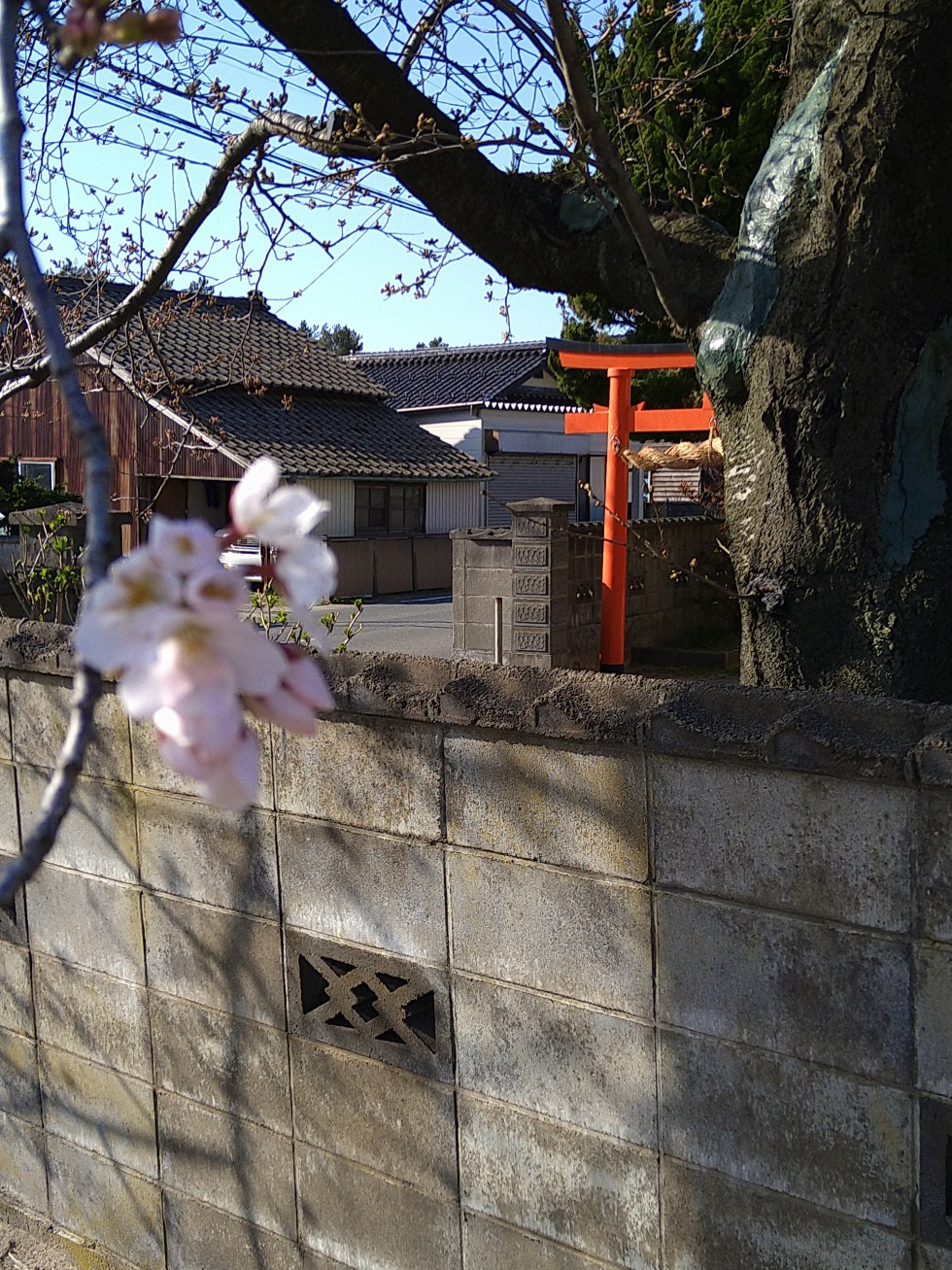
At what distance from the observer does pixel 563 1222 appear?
299 centimetres

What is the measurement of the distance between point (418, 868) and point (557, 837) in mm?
451

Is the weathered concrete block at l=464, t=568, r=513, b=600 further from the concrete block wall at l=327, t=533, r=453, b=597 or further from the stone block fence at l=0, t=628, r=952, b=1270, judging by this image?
the concrete block wall at l=327, t=533, r=453, b=597

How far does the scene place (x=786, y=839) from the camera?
252cm

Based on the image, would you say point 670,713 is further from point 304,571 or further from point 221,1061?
point 221,1061

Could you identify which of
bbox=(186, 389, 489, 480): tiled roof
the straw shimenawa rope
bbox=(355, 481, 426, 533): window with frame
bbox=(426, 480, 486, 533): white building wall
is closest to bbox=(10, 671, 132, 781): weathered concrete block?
the straw shimenawa rope

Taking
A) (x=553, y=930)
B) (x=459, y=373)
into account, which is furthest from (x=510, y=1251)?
(x=459, y=373)

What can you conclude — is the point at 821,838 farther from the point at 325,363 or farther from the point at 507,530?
the point at 325,363

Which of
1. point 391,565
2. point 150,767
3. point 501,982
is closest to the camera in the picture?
point 501,982

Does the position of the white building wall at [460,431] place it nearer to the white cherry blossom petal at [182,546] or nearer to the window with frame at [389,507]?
the window with frame at [389,507]

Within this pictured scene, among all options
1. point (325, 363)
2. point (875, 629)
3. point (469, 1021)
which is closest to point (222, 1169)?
point (469, 1021)

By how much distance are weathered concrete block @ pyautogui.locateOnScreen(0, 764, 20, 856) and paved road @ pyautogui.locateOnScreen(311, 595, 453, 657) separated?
23.7ft

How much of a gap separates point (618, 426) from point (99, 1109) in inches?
320

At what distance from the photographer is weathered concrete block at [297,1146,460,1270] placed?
321 centimetres

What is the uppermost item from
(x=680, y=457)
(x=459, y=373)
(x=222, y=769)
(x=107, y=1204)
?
(x=459, y=373)
